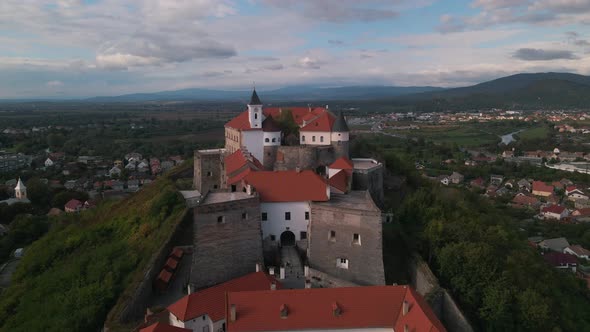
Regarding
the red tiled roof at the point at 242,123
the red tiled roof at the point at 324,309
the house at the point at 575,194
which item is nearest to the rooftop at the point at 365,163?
the red tiled roof at the point at 242,123

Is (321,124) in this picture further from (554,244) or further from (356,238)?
(554,244)

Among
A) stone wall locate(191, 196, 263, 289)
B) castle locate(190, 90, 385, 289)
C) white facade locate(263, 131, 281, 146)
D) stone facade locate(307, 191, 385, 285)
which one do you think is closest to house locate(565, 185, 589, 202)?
castle locate(190, 90, 385, 289)

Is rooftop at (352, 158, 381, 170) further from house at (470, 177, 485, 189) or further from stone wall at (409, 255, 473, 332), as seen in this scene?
house at (470, 177, 485, 189)

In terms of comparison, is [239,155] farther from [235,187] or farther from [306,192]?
[306,192]

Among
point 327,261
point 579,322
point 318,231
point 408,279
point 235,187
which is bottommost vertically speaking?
point 579,322

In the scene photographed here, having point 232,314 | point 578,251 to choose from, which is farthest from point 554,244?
point 232,314

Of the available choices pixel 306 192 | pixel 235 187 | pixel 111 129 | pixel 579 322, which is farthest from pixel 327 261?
pixel 111 129
